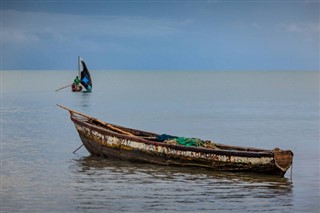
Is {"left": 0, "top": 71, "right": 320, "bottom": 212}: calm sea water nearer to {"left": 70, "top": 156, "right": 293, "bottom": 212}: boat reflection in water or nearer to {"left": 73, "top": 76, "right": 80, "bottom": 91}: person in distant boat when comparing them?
{"left": 70, "top": 156, "right": 293, "bottom": 212}: boat reflection in water

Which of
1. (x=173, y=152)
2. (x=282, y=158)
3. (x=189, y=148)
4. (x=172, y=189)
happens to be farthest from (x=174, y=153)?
(x=282, y=158)

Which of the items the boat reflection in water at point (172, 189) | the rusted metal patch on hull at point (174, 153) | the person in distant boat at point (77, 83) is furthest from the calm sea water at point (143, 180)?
the person in distant boat at point (77, 83)

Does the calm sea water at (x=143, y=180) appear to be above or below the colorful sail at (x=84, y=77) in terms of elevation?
below

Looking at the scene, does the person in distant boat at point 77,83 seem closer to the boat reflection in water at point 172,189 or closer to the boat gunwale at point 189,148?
the boat gunwale at point 189,148

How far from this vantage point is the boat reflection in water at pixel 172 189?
1330 centimetres

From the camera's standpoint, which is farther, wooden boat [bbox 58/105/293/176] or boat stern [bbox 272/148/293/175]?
wooden boat [bbox 58/105/293/176]

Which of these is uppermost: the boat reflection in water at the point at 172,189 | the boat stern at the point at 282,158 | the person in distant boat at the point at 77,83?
the person in distant boat at the point at 77,83

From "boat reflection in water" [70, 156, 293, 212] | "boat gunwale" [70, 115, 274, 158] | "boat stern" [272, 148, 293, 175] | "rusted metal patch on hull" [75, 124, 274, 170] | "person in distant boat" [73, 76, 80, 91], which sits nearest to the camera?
"boat reflection in water" [70, 156, 293, 212]

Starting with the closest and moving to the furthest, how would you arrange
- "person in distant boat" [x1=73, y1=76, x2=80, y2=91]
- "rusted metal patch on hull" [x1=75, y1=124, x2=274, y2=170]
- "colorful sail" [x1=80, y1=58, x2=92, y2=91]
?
"rusted metal patch on hull" [x1=75, y1=124, x2=274, y2=170], "colorful sail" [x1=80, y1=58, x2=92, y2=91], "person in distant boat" [x1=73, y1=76, x2=80, y2=91]

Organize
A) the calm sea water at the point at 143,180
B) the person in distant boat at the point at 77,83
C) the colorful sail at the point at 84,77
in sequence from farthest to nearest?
1. the person in distant boat at the point at 77,83
2. the colorful sail at the point at 84,77
3. the calm sea water at the point at 143,180

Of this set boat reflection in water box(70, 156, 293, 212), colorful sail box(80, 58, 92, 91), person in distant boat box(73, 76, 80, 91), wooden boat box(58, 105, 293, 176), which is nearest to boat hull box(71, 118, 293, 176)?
wooden boat box(58, 105, 293, 176)

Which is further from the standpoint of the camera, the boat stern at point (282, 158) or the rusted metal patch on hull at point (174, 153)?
the rusted metal patch on hull at point (174, 153)

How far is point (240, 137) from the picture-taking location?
84.0 ft

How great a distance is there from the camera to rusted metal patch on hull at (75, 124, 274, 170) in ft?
52.5
